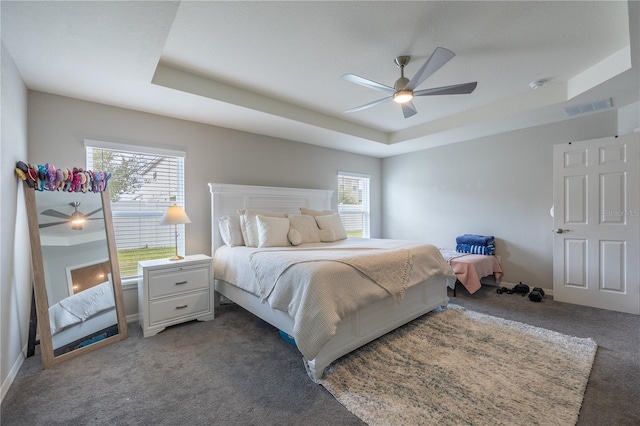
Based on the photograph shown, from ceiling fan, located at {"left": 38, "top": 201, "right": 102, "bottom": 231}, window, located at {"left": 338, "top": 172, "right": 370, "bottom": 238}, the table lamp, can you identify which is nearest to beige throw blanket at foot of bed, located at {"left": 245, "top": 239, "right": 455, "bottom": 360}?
the table lamp

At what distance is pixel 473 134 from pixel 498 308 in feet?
8.46

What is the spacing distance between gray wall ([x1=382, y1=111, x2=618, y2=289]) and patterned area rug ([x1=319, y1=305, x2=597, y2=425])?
177cm

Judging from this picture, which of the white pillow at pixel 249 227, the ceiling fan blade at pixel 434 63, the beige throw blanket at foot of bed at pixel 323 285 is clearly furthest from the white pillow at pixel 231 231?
the ceiling fan blade at pixel 434 63

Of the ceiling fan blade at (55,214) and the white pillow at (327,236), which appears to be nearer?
the ceiling fan blade at (55,214)

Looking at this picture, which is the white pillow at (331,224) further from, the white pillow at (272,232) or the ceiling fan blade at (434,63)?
the ceiling fan blade at (434,63)

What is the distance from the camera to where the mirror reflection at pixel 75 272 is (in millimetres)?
2244

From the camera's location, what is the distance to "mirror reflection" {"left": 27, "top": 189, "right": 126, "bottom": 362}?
2.24 m

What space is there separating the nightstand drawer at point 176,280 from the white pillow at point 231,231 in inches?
19.8

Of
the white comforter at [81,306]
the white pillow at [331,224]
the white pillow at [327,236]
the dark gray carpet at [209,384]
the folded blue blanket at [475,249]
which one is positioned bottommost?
the dark gray carpet at [209,384]

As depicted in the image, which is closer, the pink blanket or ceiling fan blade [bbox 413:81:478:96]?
ceiling fan blade [bbox 413:81:478:96]

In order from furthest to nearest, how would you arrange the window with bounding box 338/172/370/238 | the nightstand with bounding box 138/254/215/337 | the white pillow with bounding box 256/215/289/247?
the window with bounding box 338/172/370/238 → the white pillow with bounding box 256/215/289/247 → the nightstand with bounding box 138/254/215/337

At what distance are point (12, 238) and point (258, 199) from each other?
2462mm

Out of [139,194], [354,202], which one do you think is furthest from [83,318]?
[354,202]

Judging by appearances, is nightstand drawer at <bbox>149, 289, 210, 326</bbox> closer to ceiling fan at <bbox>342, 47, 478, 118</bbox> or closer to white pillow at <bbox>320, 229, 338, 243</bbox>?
white pillow at <bbox>320, 229, 338, 243</bbox>
